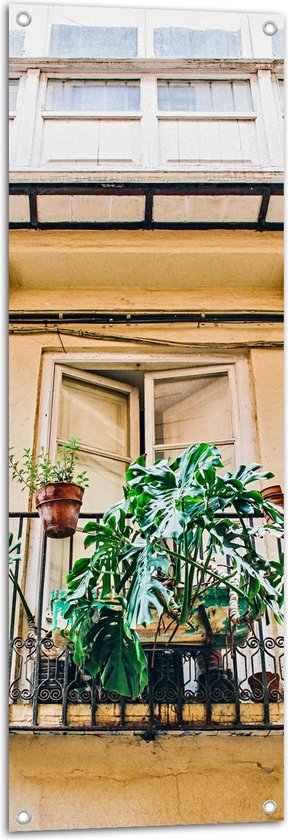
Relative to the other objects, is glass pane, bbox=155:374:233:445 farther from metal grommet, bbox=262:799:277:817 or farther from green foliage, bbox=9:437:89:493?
metal grommet, bbox=262:799:277:817

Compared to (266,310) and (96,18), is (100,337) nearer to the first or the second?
(266,310)

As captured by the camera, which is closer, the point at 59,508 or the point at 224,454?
the point at 59,508

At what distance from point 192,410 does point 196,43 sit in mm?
1538

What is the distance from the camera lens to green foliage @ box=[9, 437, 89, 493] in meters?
3.21

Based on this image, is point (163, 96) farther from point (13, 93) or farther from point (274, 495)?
point (274, 495)

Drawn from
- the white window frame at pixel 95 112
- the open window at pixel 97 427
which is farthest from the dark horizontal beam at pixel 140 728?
the white window frame at pixel 95 112

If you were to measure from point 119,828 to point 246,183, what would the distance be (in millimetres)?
2611

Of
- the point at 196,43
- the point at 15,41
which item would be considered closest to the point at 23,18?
the point at 15,41

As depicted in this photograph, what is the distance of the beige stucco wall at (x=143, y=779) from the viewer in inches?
94.1

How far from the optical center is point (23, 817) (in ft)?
7.32

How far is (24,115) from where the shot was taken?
13.2 feet

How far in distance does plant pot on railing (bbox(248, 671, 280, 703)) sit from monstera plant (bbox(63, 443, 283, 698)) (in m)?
0.33

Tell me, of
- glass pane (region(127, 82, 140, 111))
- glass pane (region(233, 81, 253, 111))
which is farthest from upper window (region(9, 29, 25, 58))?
glass pane (region(233, 81, 253, 111))

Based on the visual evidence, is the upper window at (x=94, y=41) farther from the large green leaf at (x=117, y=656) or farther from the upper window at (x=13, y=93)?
the large green leaf at (x=117, y=656)
